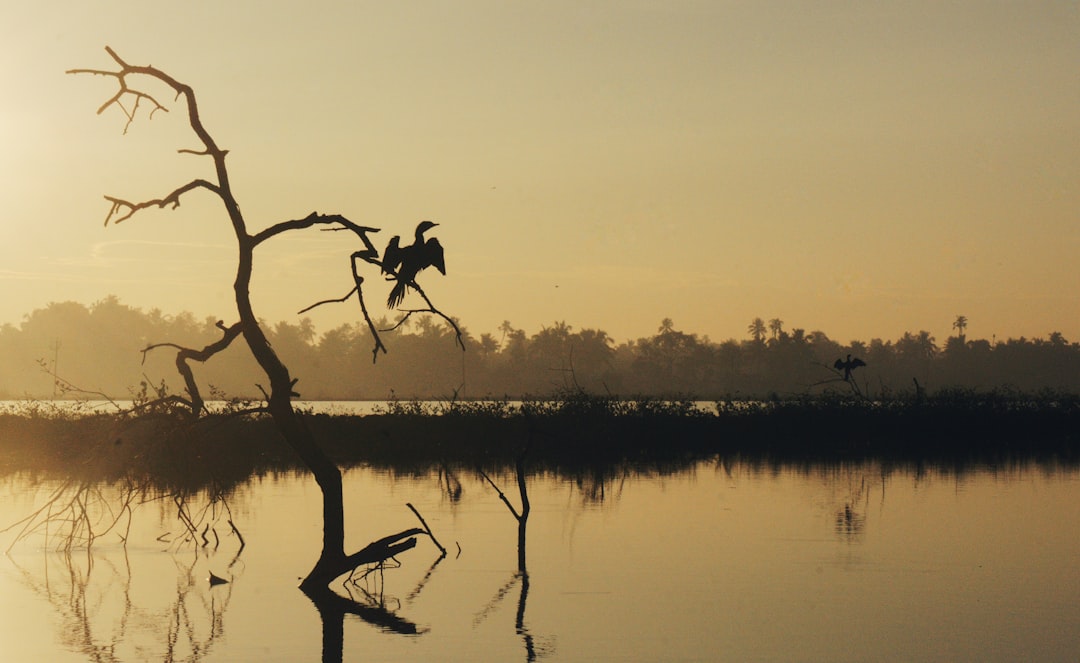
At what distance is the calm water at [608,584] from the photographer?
1764 centimetres

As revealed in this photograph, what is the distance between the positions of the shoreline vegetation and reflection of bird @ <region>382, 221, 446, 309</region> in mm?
23964

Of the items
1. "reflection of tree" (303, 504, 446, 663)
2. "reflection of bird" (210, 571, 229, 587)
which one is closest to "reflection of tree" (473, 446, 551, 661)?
"reflection of tree" (303, 504, 446, 663)

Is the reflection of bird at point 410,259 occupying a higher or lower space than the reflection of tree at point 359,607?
higher

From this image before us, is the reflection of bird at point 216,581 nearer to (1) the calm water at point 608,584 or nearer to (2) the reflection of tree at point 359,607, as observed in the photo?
(1) the calm water at point 608,584

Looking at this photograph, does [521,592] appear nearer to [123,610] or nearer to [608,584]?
[608,584]

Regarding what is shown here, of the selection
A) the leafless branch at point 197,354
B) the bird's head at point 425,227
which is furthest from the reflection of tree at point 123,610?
the bird's head at point 425,227

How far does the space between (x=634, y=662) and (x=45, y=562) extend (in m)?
13.6

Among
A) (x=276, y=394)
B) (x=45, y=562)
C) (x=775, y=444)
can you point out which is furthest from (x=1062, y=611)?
(x=775, y=444)

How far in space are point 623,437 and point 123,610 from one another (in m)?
32.3

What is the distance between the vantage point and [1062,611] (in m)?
20.0

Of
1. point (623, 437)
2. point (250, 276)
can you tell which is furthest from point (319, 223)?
point (623, 437)

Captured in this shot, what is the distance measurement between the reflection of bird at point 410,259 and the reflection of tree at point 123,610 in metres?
5.62

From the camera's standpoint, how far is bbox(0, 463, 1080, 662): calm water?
1764 cm

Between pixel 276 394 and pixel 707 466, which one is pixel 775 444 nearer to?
pixel 707 466
